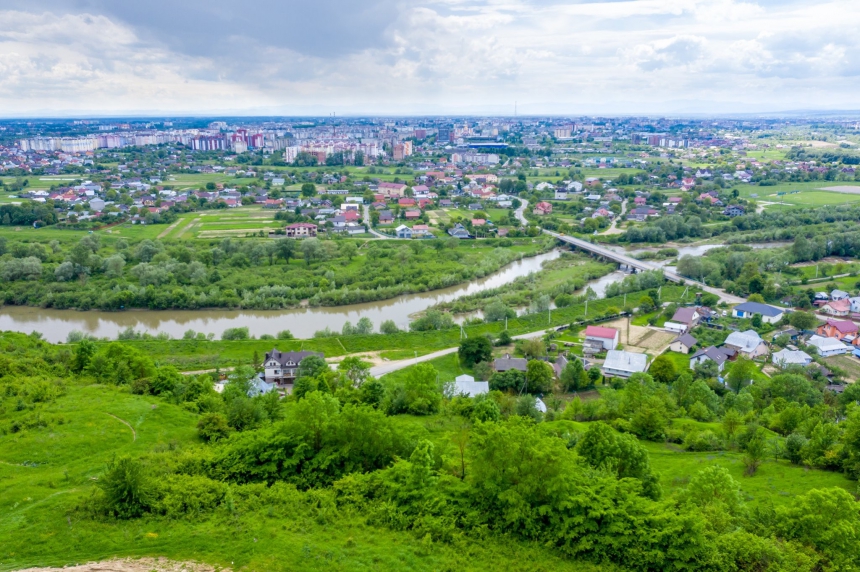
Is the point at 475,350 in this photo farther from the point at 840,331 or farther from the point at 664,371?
the point at 840,331

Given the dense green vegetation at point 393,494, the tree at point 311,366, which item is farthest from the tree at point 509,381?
the tree at point 311,366

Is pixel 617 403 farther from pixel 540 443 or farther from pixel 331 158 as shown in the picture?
pixel 331 158

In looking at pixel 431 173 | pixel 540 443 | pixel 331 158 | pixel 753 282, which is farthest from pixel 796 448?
pixel 331 158

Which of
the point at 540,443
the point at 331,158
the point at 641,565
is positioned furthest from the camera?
the point at 331,158

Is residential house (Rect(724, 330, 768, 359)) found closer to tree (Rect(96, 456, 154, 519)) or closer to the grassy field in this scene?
the grassy field

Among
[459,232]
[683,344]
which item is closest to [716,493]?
[683,344]

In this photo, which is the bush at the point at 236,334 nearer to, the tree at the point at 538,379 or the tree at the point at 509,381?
the tree at the point at 509,381

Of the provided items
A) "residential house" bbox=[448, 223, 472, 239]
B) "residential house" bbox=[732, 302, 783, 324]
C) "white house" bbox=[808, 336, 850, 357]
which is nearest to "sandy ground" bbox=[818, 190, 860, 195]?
"residential house" bbox=[448, 223, 472, 239]

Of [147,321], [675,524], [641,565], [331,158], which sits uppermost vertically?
[331,158]

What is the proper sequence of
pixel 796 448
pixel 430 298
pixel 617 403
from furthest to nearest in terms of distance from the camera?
pixel 430 298 → pixel 617 403 → pixel 796 448
